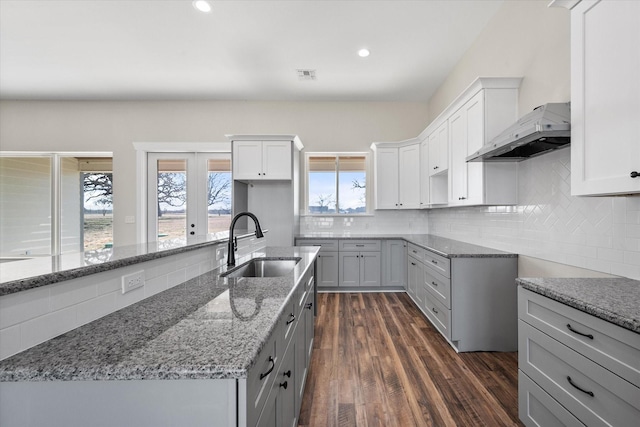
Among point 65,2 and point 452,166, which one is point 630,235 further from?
point 65,2

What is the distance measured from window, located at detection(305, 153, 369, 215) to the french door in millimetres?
1450

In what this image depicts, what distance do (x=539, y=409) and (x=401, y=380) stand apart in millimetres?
870

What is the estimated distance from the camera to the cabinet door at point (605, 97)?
121cm

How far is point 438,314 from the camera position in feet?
9.52

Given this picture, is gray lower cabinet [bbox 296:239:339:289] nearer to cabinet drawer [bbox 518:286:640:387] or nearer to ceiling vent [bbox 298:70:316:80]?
ceiling vent [bbox 298:70:316:80]

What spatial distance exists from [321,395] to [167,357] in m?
1.60

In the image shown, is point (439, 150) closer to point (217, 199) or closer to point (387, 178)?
point (387, 178)

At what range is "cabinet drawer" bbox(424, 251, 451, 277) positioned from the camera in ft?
8.66

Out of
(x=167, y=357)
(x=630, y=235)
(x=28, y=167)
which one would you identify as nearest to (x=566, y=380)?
(x=630, y=235)

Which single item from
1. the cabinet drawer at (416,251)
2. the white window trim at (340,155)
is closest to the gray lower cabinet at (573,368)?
the cabinet drawer at (416,251)

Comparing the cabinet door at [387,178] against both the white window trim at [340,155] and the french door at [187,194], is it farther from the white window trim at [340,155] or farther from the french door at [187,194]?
the french door at [187,194]

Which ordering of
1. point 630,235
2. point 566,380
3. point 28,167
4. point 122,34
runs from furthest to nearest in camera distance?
point 28,167 < point 122,34 < point 630,235 < point 566,380

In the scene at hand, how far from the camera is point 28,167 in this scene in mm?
4836

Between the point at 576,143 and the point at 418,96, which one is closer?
the point at 576,143
